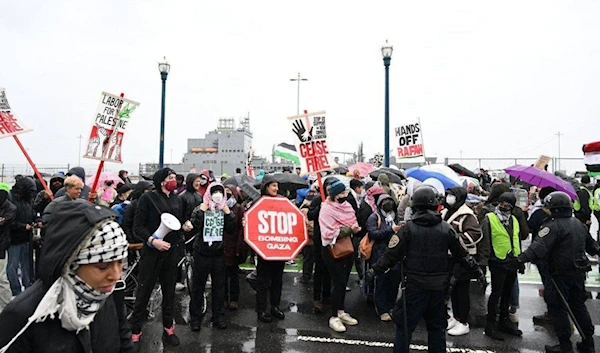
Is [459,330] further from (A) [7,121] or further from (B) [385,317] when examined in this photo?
(A) [7,121]

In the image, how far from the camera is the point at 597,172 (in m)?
8.02

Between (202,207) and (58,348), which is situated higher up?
(202,207)

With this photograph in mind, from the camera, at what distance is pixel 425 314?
432cm

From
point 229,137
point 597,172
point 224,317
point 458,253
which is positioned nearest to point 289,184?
point 224,317

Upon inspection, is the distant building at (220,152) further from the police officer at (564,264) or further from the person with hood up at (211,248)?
the police officer at (564,264)

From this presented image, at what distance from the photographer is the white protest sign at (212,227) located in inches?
215

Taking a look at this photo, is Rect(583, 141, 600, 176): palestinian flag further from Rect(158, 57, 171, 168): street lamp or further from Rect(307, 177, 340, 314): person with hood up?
Rect(158, 57, 171, 168): street lamp

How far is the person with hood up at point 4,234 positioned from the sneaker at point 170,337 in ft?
→ 8.48

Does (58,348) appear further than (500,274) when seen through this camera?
No

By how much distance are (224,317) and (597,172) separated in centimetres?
820

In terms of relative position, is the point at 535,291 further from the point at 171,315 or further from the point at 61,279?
the point at 61,279

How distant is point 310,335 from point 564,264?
11.6 feet

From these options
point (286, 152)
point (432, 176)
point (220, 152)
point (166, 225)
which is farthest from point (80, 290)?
point (220, 152)

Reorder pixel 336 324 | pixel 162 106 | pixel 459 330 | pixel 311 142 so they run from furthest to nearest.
Result: pixel 162 106 < pixel 311 142 < pixel 336 324 < pixel 459 330
